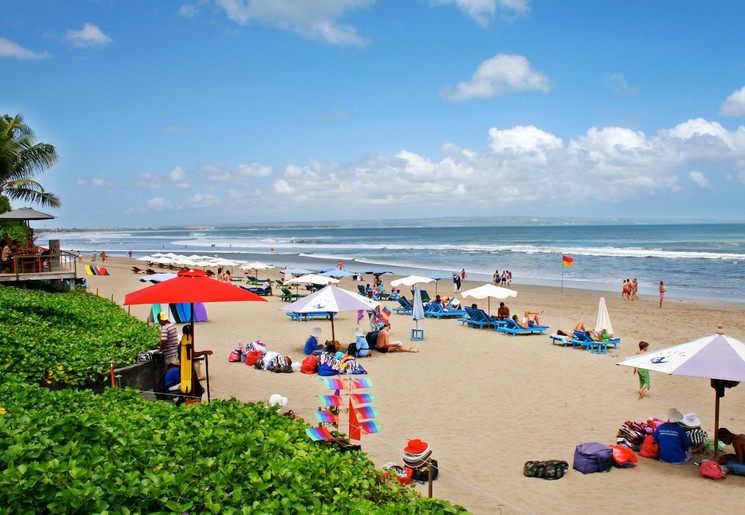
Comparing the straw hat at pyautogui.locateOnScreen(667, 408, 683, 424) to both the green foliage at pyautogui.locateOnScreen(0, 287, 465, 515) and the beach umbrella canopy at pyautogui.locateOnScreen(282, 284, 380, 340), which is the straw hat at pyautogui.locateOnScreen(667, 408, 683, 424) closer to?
the green foliage at pyautogui.locateOnScreen(0, 287, 465, 515)

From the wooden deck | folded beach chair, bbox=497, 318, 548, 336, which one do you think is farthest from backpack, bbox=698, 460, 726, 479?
the wooden deck

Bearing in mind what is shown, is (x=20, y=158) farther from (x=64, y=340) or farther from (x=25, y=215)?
(x=64, y=340)

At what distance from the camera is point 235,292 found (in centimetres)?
800

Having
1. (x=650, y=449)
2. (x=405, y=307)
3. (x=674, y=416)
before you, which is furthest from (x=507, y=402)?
(x=405, y=307)

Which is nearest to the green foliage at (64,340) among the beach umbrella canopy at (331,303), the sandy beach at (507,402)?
the sandy beach at (507,402)

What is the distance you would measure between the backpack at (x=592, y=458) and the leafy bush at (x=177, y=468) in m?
3.82

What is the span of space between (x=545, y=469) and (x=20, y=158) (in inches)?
864

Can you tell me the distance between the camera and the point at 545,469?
23.8 feet

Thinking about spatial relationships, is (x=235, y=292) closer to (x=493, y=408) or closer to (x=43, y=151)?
(x=493, y=408)

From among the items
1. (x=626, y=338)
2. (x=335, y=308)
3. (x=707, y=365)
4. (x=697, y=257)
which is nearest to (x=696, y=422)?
(x=707, y=365)

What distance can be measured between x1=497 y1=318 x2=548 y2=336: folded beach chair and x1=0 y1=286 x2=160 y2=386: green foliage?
1061 cm

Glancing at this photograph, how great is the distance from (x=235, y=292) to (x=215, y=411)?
3.14 m

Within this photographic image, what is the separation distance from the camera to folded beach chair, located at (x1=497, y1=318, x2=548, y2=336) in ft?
58.0

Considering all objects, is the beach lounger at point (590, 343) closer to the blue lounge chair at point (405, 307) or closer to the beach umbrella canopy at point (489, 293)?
the beach umbrella canopy at point (489, 293)
